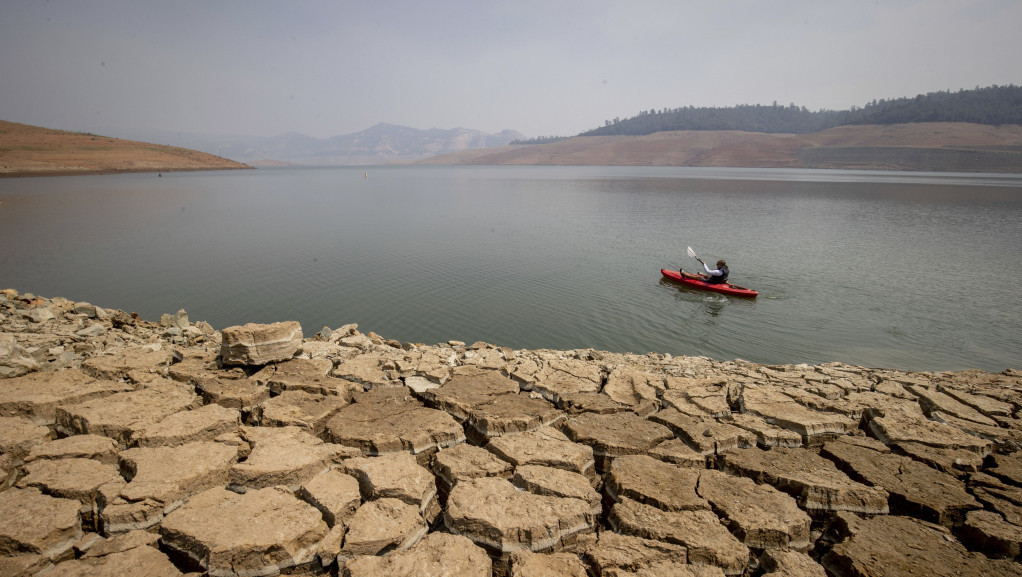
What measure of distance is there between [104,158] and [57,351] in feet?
285

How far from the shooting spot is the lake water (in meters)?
10.7

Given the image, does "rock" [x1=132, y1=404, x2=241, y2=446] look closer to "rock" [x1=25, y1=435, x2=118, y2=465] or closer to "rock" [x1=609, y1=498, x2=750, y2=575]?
"rock" [x1=25, y1=435, x2=118, y2=465]

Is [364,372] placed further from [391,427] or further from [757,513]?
[757,513]

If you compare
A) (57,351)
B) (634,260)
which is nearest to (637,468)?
(57,351)

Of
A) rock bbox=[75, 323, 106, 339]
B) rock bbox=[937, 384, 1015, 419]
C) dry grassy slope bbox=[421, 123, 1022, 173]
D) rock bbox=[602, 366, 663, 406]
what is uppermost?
dry grassy slope bbox=[421, 123, 1022, 173]

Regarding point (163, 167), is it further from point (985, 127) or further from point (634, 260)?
point (985, 127)

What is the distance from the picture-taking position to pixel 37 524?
10.1ft

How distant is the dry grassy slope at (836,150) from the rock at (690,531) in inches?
4553

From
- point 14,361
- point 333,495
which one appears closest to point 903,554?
point 333,495

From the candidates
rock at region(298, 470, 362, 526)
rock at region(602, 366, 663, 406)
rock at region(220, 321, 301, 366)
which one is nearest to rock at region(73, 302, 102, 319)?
rock at region(220, 321, 301, 366)

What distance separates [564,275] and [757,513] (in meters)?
12.0

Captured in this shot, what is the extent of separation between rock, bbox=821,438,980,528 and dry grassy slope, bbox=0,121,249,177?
8237cm

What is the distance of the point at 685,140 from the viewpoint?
142 meters

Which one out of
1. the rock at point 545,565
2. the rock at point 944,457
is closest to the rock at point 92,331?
the rock at point 545,565
